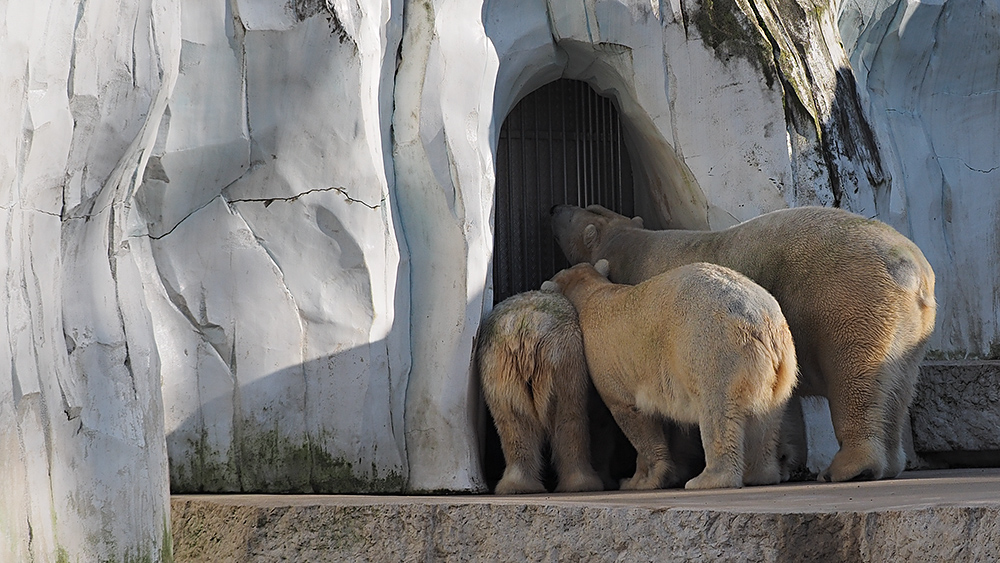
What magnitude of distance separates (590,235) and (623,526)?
3.23m

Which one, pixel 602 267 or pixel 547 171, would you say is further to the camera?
pixel 547 171

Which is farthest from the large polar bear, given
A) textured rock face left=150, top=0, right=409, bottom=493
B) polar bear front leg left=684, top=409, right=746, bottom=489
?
textured rock face left=150, top=0, right=409, bottom=493

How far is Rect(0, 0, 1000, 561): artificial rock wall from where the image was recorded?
156 inches

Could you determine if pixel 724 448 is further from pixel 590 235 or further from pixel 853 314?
pixel 590 235

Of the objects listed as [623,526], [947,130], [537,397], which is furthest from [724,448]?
[947,130]

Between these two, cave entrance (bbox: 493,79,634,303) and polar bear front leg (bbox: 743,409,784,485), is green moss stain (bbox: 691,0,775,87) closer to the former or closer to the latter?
cave entrance (bbox: 493,79,634,303)

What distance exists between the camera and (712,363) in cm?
498

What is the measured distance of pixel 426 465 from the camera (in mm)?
5754

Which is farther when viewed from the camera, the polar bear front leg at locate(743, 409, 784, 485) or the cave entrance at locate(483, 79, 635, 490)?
the cave entrance at locate(483, 79, 635, 490)

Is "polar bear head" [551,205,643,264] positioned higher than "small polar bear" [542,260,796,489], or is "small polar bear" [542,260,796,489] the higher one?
"polar bear head" [551,205,643,264]

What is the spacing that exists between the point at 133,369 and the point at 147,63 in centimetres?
108

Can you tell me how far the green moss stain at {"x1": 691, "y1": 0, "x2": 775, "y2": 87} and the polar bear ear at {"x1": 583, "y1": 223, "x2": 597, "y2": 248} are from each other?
3.82 ft

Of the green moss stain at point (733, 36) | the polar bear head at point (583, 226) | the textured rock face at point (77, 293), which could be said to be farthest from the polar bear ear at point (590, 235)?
the textured rock face at point (77, 293)

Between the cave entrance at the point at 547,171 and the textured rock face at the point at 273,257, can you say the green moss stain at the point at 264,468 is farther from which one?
the cave entrance at the point at 547,171
